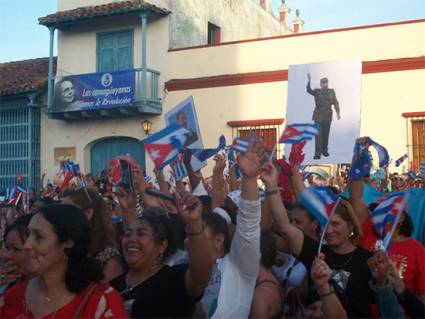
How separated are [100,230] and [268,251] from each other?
1.16 meters

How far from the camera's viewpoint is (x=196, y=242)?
2818 mm

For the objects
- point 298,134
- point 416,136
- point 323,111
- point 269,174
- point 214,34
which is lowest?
point 269,174

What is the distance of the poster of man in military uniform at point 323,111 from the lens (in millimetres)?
6371

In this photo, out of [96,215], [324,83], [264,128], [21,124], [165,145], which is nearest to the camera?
[96,215]

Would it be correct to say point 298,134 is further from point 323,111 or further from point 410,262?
point 323,111

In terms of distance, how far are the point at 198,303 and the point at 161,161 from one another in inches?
87.8

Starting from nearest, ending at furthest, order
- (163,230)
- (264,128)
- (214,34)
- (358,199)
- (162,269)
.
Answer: (162,269)
(163,230)
(358,199)
(264,128)
(214,34)

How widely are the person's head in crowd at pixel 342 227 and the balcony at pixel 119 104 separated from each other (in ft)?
42.1

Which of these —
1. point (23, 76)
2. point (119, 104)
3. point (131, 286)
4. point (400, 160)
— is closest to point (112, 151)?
point (119, 104)

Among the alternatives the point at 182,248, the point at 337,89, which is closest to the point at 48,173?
the point at 337,89

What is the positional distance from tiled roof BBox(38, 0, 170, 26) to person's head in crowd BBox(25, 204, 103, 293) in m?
14.1

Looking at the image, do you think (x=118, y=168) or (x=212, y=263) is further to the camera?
(x=118, y=168)

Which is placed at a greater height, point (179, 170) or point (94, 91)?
point (94, 91)

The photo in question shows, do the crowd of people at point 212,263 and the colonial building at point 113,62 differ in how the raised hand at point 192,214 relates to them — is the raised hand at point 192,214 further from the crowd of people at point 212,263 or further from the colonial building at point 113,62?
the colonial building at point 113,62
